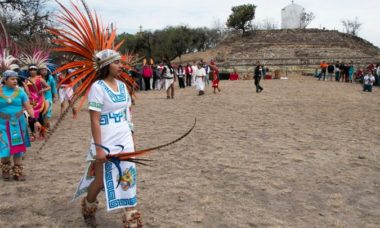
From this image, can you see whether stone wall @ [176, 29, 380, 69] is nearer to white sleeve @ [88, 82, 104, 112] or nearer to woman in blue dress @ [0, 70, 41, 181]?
woman in blue dress @ [0, 70, 41, 181]

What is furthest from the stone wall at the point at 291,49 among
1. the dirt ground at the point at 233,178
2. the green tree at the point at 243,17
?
the dirt ground at the point at 233,178

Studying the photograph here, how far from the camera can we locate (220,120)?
10383 mm

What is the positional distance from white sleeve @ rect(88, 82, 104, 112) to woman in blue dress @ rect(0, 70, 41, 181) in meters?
2.28

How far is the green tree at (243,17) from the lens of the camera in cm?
6750

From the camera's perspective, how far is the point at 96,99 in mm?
3307

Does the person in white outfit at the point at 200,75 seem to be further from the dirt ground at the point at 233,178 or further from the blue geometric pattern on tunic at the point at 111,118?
the blue geometric pattern on tunic at the point at 111,118

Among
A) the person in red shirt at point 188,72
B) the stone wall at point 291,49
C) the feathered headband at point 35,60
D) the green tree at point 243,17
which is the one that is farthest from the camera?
the green tree at point 243,17

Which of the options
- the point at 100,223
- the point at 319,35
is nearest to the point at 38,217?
the point at 100,223

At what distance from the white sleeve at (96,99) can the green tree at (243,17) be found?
6544cm

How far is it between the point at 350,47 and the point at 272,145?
185 ft

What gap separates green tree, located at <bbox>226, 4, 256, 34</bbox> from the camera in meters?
67.5

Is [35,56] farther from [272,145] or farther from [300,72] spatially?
[300,72]

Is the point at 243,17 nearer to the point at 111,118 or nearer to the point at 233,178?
the point at 233,178

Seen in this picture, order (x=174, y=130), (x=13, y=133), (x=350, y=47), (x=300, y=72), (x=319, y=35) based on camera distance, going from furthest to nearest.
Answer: (x=319, y=35) < (x=350, y=47) < (x=300, y=72) < (x=174, y=130) < (x=13, y=133)
